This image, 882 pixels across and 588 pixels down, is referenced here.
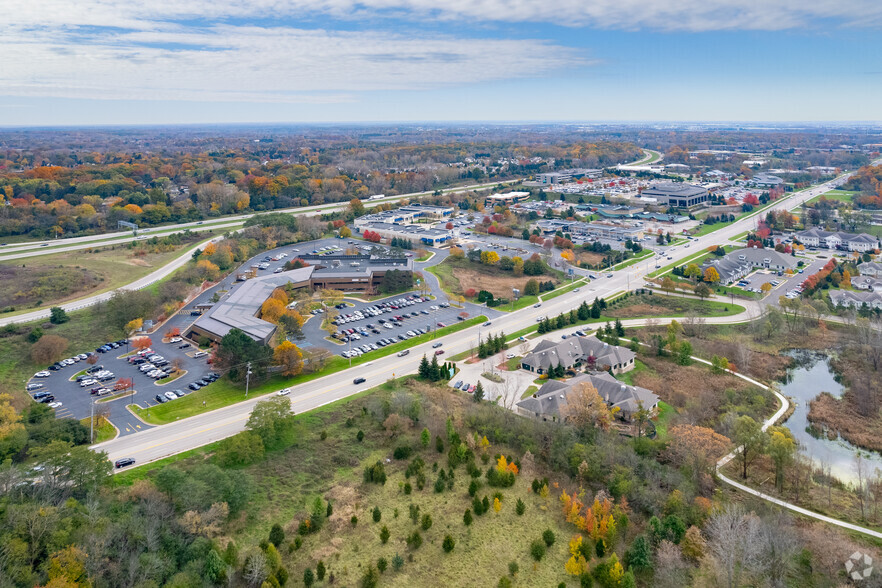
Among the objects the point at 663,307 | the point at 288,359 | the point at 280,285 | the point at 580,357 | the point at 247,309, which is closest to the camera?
the point at 288,359

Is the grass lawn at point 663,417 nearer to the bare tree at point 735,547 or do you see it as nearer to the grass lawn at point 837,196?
the bare tree at point 735,547

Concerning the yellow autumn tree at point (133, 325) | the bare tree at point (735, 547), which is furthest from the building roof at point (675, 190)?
the yellow autumn tree at point (133, 325)

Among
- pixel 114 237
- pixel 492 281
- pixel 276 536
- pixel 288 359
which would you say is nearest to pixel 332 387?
pixel 288 359

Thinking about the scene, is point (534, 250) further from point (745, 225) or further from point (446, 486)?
point (446, 486)

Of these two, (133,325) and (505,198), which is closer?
(133,325)

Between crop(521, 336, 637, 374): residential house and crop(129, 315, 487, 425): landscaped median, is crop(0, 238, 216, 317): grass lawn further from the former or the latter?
crop(521, 336, 637, 374): residential house

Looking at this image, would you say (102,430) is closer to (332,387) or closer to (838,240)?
(332,387)

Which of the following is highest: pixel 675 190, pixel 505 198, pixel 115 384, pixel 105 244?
pixel 675 190
